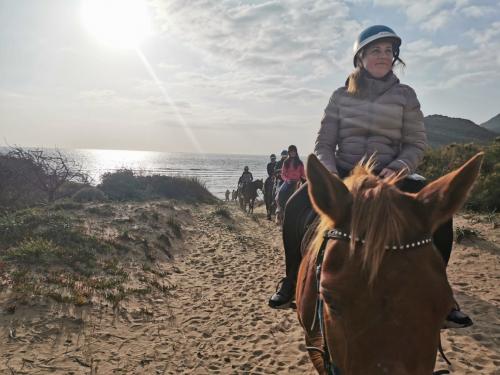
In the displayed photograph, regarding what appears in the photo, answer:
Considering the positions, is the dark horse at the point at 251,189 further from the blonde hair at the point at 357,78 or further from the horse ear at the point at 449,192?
the horse ear at the point at 449,192

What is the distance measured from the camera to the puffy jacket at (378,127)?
9.48 feet

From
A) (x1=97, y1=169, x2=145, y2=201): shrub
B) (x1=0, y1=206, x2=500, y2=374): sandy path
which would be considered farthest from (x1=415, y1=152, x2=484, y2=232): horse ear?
(x1=97, y1=169, x2=145, y2=201): shrub

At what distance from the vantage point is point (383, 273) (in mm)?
1431

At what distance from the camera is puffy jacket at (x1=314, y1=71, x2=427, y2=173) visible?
2889 millimetres

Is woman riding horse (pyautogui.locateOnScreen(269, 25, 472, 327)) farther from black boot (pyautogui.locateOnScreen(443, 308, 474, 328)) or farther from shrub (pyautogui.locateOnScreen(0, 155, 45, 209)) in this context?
shrub (pyautogui.locateOnScreen(0, 155, 45, 209))

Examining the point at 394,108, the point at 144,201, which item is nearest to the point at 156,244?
the point at 144,201

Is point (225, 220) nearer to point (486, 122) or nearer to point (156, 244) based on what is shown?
point (156, 244)

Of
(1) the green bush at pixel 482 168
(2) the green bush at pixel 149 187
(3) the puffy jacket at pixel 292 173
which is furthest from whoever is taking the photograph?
(2) the green bush at pixel 149 187

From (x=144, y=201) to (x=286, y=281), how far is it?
56.3ft

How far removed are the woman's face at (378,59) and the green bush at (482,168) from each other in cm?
871

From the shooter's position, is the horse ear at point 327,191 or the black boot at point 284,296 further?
the black boot at point 284,296

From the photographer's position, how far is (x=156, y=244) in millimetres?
11430

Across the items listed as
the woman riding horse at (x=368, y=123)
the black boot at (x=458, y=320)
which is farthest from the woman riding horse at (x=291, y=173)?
the black boot at (x=458, y=320)

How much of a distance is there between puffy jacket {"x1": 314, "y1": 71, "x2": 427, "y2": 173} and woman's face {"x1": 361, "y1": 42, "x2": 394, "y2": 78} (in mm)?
57
